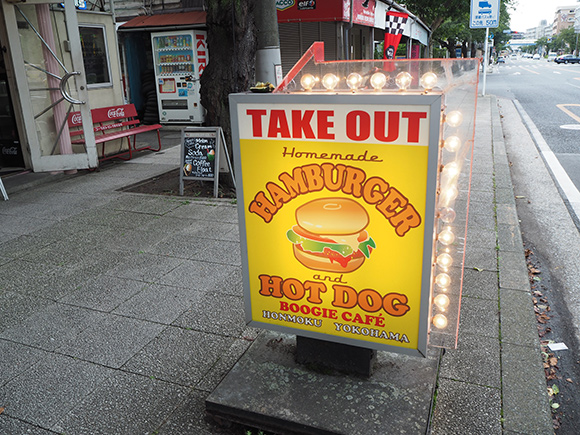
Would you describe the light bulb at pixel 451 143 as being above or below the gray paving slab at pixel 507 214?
above

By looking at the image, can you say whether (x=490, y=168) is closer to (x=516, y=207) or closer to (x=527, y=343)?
(x=516, y=207)

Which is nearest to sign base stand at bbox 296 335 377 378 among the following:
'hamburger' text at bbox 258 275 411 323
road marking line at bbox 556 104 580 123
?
'hamburger' text at bbox 258 275 411 323

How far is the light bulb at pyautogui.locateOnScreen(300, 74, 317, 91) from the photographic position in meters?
2.55

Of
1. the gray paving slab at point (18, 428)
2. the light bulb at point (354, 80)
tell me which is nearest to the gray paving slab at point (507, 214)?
the light bulb at point (354, 80)

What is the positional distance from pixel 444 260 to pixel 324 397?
3.27 feet

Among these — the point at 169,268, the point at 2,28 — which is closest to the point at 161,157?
the point at 2,28

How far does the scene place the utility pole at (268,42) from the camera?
6.54m

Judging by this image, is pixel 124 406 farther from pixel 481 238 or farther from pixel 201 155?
pixel 201 155

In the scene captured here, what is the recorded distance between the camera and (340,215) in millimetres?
2494

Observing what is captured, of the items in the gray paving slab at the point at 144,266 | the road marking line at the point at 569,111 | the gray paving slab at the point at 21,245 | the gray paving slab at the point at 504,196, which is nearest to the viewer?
the gray paving slab at the point at 144,266

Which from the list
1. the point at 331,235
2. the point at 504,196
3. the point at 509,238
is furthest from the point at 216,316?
the point at 504,196

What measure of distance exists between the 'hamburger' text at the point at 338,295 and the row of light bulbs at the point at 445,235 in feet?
0.83

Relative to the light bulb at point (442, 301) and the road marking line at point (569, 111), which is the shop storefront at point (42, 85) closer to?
the light bulb at point (442, 301)

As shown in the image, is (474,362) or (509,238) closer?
(474,362)
